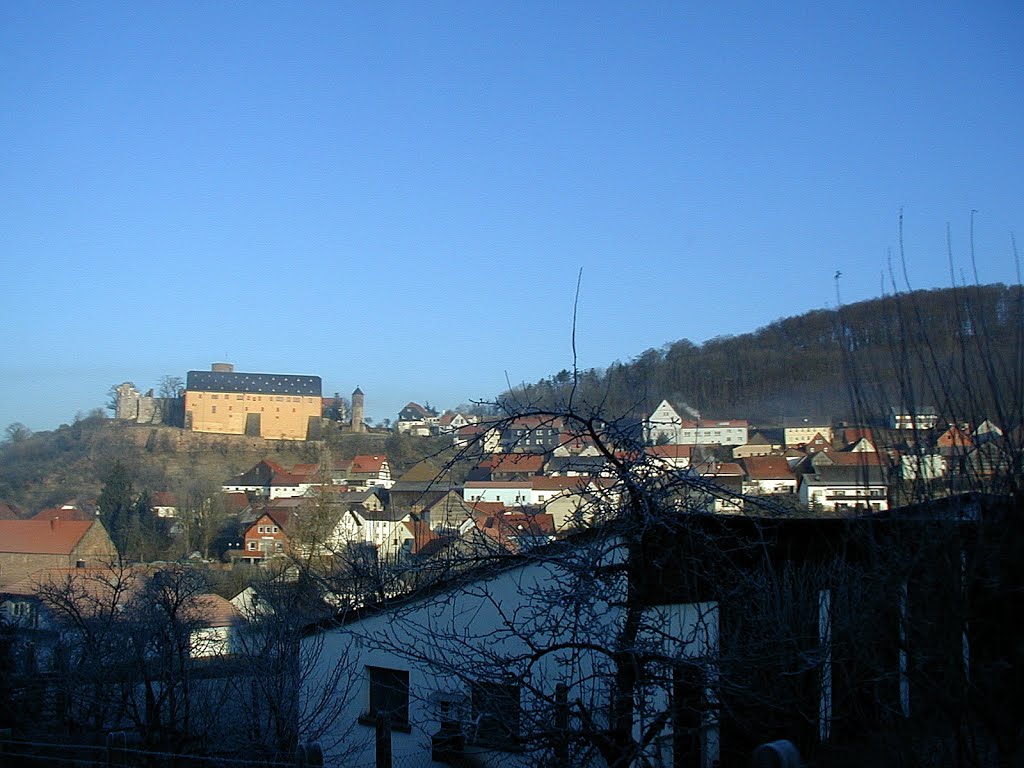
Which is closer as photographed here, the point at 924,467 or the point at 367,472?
the point at 924,467

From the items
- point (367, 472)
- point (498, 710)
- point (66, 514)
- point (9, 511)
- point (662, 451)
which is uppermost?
point (662, 451)

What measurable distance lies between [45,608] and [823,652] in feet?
68.9

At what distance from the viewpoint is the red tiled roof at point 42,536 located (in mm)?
49125

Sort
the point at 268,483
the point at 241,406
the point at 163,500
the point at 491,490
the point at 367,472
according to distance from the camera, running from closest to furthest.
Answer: the point at 491,490
the point at 163,500
the point at 268,483
the point at 367,472
the point at 241,406

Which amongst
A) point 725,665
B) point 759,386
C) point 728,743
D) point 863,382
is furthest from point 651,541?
point 759,386

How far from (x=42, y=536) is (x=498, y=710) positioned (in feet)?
171

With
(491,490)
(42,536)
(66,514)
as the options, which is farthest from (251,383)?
(491,490)

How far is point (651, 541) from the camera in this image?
4453 mm

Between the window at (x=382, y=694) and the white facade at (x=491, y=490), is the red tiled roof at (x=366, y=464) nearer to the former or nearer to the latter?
the white facade at (x=491, y=490)

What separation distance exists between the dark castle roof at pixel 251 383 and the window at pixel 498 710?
126 meters

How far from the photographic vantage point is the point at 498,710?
166 inches

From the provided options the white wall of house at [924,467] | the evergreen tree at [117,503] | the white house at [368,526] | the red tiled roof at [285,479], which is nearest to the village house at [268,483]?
the red tiled roof at [285,479]

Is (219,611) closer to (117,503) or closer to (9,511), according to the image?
(117,503)

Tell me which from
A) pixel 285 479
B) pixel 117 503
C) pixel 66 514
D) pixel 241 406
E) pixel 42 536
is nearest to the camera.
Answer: pixel 42 536
